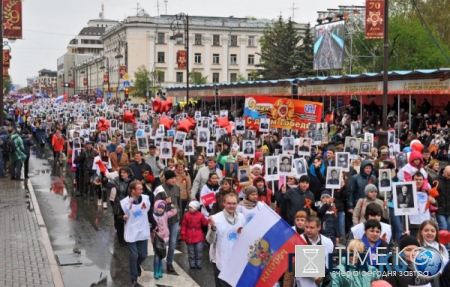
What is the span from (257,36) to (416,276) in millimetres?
100030

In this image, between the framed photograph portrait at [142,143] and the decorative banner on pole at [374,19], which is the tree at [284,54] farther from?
the framed photograph portrait at [142,143]

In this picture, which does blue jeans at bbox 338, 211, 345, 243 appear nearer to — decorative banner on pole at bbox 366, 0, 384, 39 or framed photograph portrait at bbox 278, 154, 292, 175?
framed photograph portrait at bbox 278, 154, 292, 175

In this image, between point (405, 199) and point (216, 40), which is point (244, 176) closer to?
point (405, 199)

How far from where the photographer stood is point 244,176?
12703 millimetres

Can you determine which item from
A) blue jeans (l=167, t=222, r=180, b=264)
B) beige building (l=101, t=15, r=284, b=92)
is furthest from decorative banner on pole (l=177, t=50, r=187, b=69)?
beige building (l=101, t=15, r=284, b=92)

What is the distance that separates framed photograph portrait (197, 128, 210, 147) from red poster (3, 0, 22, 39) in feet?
30.3

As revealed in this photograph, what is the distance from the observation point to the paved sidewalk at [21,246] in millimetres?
10086

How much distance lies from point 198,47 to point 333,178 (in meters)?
91.3

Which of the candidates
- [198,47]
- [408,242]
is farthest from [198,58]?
[408,242]

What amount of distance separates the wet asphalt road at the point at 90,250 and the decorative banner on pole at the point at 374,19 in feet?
43.2

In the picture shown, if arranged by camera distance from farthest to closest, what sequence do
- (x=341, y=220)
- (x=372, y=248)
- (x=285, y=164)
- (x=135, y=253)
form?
(x=285, y=164) < (x=341, y=220) < (x=135, y=253) < (x=372, y=248)

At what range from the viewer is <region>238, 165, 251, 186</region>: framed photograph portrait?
12.7 meters

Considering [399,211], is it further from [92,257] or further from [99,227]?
[99,227]

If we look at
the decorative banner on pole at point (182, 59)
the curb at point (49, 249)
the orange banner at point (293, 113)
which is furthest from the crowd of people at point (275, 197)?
the decorative banner on pole at point (182, 59)
